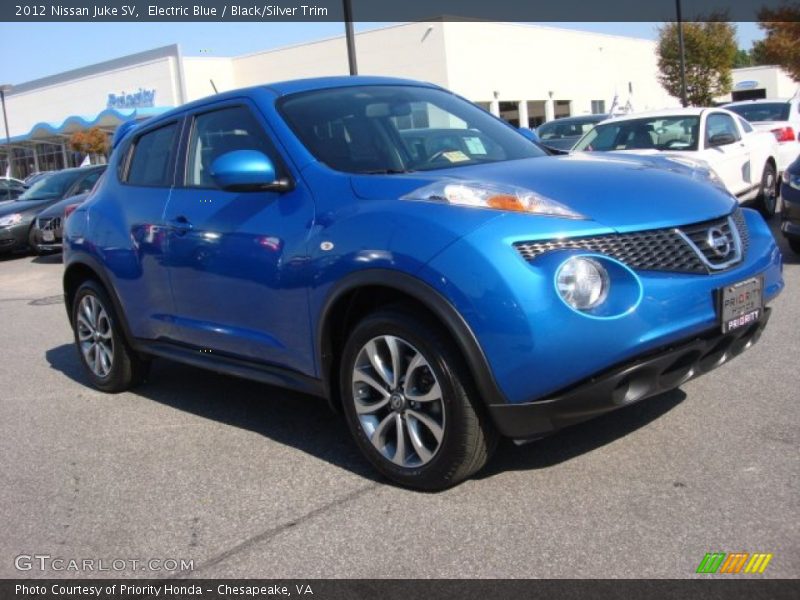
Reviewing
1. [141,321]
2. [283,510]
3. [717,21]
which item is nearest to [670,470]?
[283,510]

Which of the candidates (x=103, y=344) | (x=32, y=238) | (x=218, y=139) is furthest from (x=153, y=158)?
(x=32, y=238)

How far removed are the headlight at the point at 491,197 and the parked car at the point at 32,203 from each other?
1318 centimetres

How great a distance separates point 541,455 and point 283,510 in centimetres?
122

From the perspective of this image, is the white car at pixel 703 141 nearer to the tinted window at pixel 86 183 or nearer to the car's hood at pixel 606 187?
the car's hood at pixel 606 187

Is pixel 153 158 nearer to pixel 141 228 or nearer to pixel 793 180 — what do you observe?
pixel 141 228

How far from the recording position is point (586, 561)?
2.97m

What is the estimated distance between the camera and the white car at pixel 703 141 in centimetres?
961

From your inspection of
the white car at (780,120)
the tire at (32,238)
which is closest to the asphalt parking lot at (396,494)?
the white car at (780,120)

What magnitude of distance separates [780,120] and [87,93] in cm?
4673

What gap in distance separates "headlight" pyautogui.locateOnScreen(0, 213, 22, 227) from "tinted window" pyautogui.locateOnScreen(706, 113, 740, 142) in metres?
12.2

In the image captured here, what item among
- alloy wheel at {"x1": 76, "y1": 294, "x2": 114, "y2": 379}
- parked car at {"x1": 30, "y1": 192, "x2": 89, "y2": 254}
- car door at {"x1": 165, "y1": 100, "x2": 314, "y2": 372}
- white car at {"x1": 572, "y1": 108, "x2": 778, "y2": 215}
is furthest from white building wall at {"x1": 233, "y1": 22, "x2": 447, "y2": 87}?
car door at {"x1": 165, "y1": 100, "x2": 314, "y2": 372}

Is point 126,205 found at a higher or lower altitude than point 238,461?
higher

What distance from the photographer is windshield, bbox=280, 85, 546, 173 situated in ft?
13.6

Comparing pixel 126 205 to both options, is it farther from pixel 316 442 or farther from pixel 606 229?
pixel 606 229
